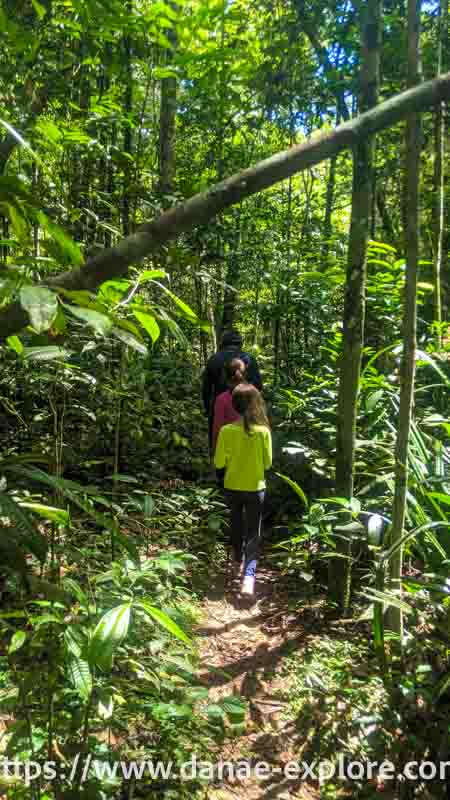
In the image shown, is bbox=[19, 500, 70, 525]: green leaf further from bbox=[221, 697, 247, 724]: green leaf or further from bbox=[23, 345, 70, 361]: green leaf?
bbox=[221, 697, 247, 724]: green leaf

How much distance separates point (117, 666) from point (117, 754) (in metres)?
0.51

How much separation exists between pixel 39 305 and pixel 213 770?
7.22ft

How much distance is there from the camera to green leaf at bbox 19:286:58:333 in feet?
2.80

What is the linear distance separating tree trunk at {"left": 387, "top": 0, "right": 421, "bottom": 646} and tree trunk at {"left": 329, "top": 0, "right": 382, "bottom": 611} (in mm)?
603

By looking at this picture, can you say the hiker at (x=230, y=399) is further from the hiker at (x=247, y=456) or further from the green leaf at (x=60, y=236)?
the green leaf at (x=60, y=236)

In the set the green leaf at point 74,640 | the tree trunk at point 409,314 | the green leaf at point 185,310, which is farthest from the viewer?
the tree trunk at point 409,314

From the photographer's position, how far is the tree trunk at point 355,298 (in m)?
3.10

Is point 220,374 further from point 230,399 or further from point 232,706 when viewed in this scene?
point 232,706

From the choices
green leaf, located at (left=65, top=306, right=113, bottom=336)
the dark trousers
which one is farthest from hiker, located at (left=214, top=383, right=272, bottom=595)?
green leaf, located at (left=65, top=306, right=113, bottom=336)

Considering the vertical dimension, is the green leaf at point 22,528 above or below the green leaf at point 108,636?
above

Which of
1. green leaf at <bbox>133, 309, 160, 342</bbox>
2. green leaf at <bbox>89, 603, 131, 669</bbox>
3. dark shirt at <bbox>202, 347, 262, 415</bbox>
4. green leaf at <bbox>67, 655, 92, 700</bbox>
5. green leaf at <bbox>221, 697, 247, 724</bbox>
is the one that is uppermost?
dark shirt at <bbox>202, 347, 262, 415</bbox>

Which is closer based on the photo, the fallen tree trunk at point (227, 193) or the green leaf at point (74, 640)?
the fallen tree trunk at point (227, 193)

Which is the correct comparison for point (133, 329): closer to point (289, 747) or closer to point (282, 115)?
point (289, 747)

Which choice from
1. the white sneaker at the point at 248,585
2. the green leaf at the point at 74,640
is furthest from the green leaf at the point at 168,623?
the white sneaker at the point at 248,585
